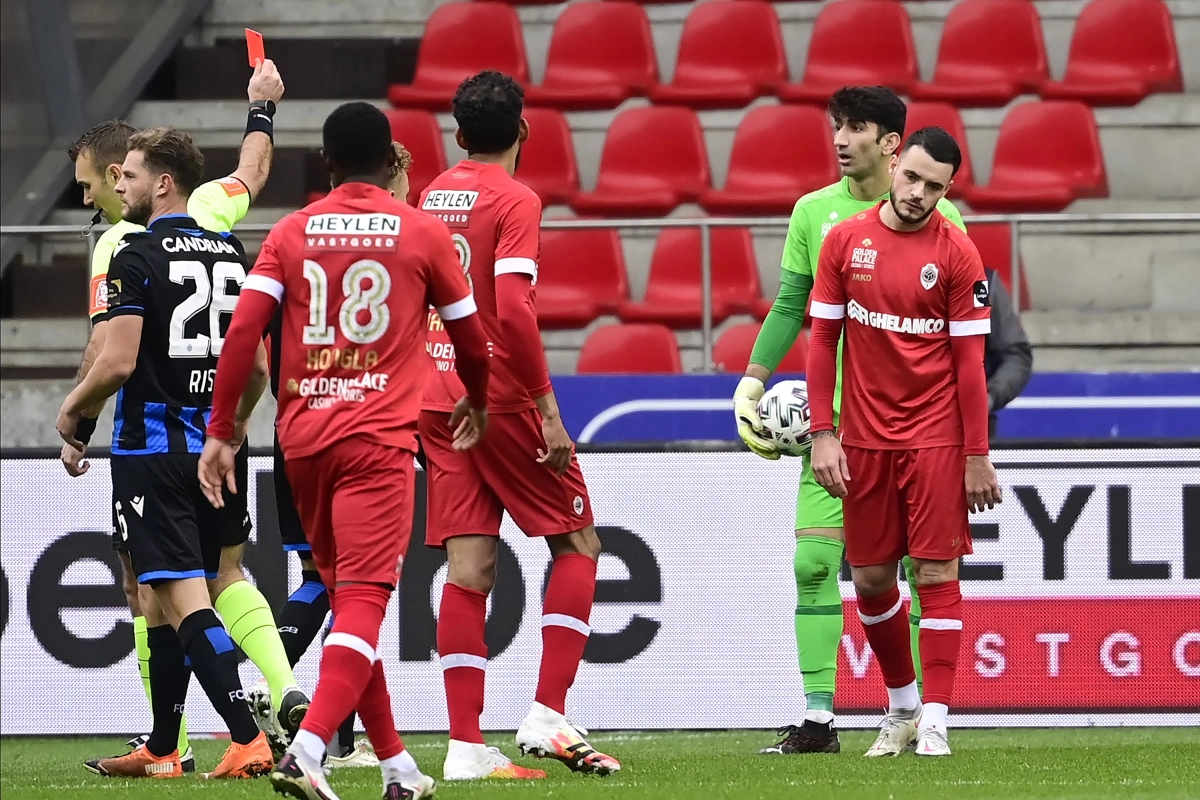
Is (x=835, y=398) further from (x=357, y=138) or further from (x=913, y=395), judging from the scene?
(x=357, y=138)

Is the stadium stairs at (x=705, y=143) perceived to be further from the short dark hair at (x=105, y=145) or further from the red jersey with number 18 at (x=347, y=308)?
the red jersey with number 18 at (x=347, y=308)

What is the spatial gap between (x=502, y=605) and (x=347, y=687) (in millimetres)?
3190

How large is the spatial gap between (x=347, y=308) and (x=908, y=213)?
191 centimetres

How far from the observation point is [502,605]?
7832 millimetres

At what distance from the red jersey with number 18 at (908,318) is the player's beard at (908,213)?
1.9 inches

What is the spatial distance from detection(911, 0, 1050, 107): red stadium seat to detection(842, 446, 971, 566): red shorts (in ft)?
20.7

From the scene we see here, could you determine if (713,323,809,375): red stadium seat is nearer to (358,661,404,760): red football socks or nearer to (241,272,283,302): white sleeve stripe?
(358,661,404,760): red football socks

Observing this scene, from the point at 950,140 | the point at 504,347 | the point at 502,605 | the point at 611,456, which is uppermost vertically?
the point at 950,140

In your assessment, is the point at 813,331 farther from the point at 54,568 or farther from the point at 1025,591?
the point at 54,568

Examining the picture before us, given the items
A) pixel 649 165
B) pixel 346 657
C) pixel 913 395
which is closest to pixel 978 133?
pixel 649 165

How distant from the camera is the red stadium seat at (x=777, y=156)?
11383mm

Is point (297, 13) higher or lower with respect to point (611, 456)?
higher

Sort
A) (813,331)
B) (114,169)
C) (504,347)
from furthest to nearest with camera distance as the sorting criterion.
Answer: (114,169), (813,331), (504,347)

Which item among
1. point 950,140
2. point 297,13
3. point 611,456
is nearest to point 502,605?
point 611,456
